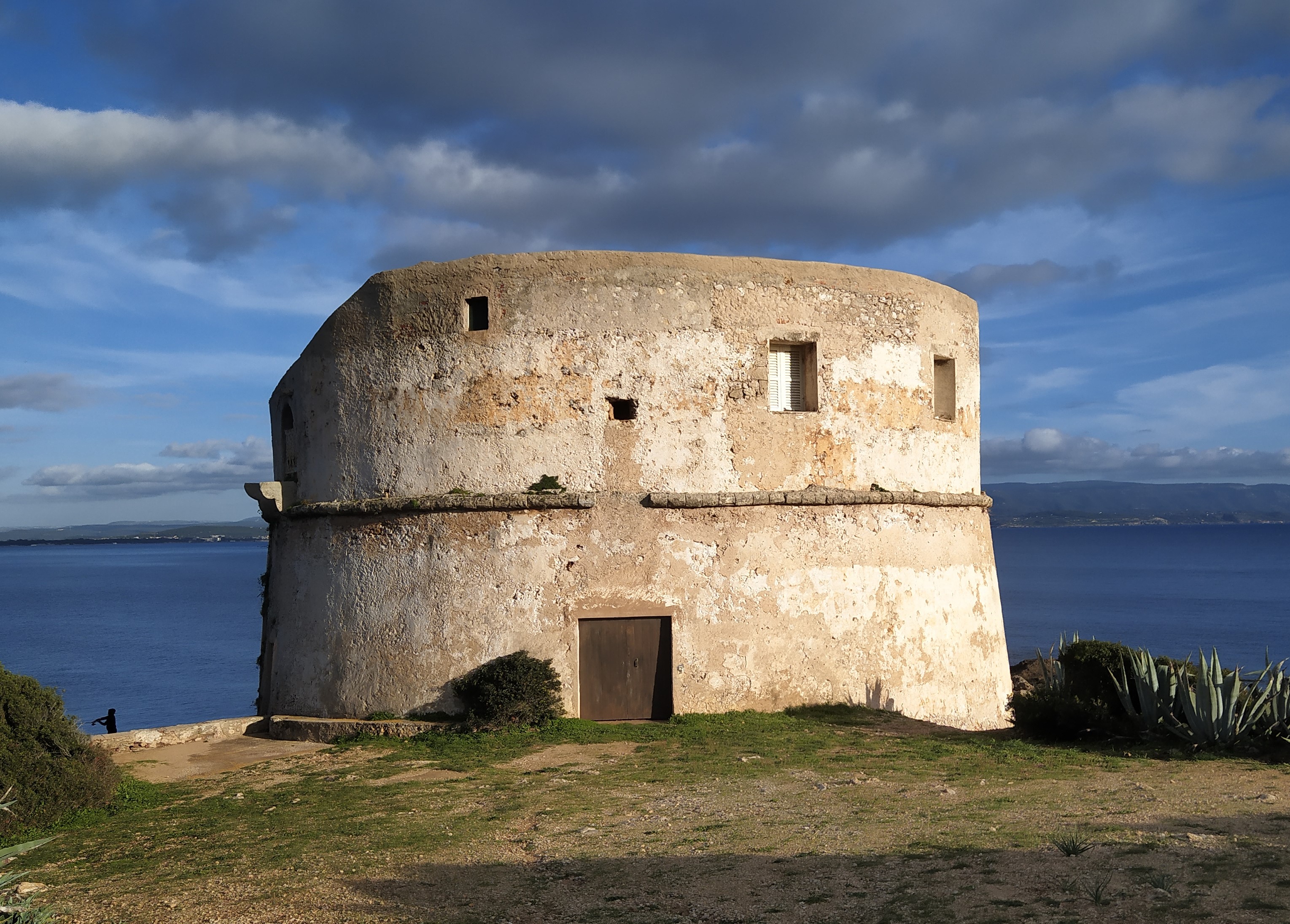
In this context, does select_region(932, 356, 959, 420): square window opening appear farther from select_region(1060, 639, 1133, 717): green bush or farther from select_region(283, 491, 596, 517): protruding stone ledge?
select_region(283, 491, 596, 517): protruding stone ledge

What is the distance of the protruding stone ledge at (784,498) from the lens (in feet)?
43.8

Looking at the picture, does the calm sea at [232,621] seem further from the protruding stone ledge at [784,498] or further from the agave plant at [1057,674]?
the agave plant at [1057,674]

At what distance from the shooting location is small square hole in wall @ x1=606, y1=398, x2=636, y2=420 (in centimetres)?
1357

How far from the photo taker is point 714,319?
13719mm

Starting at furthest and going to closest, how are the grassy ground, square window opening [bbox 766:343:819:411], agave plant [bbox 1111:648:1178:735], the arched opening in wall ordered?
the arched opening in wall < square window opening [bbox 766:343:819:411] < agave plant [bbox 1111:648:1178:735] < the grassy ground

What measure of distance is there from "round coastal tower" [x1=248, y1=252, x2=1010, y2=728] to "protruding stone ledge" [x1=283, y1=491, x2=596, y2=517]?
0.11ft

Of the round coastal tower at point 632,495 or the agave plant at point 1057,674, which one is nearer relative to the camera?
the agave plant at point 1057,674

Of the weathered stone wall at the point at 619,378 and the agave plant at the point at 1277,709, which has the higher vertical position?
the weathered stone wall at the point at 619,378

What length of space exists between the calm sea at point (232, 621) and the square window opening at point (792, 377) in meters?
27.7

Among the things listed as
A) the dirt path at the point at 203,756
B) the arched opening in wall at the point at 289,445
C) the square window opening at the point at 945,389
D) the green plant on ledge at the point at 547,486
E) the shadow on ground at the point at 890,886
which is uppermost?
the square window opening at the point at 945,389

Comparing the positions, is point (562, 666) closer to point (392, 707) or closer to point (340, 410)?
point (392, 707)

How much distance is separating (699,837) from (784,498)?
6.21 meters

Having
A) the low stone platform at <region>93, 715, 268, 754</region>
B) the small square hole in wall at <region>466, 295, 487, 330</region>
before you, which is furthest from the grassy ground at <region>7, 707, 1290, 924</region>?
the small square hole in wall at <region>466, 295, 487, 330</region>

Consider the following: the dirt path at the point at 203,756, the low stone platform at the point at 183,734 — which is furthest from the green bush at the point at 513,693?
the low stone platform at the point at 183,734
